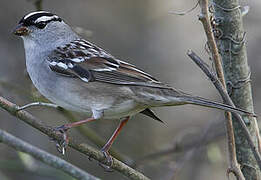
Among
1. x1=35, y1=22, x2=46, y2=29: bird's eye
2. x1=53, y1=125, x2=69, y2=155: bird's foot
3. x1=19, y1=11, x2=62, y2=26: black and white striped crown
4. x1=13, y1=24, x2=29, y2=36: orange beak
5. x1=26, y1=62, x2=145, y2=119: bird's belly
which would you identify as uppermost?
x1=19, y1=11, x2=62, y2=26: black and white striped crown

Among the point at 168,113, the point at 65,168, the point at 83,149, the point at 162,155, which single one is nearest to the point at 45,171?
the point at 162,155

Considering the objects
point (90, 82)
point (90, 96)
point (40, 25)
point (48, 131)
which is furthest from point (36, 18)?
point (48, 131)

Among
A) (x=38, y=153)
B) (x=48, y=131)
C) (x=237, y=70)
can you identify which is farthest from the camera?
(x=237, y=70)

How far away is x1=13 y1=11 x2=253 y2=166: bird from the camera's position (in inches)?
155

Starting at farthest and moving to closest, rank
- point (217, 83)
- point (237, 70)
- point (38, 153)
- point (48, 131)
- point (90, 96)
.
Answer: point (90, 96)
point (237, 70)
point (48, 131)
point (217, 83)
point (38, 153)

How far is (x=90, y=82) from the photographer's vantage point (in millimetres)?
4102

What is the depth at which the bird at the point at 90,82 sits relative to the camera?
12.9 feet

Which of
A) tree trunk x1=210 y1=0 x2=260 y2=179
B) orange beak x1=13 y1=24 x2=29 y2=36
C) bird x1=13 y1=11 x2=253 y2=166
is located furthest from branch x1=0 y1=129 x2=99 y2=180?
orange beak x1=13 y1=24 x2=29 y2=36

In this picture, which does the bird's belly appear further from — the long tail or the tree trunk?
the tree trunk

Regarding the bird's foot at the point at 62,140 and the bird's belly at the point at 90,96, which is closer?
the bird's foot at the point at 62,140

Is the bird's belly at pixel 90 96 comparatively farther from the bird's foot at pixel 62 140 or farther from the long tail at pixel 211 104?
the long tail at pixel 211 104

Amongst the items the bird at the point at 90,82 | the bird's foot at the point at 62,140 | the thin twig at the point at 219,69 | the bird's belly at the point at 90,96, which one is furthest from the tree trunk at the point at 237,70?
the bird's foot at the point at 62,140

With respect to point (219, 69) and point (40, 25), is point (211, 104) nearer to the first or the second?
point (219, 69)

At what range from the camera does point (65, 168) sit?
2943 millimetres
